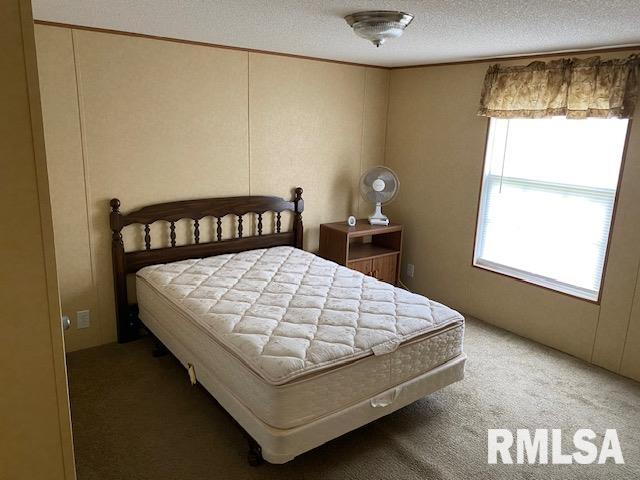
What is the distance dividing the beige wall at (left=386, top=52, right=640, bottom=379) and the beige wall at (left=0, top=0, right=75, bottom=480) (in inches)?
133

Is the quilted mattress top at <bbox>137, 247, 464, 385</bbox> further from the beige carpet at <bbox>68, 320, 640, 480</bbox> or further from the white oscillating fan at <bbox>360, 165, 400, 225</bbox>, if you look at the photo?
the white oscillating fan at <bbox>360, 165, 400, 225</bbox>

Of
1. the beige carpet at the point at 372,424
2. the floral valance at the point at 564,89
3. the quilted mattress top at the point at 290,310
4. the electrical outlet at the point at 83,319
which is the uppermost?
the floral valance at the point at 564,89

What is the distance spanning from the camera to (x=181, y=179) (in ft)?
11.8

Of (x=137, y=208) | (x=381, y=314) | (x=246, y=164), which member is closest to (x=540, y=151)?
(x=381, y=314)

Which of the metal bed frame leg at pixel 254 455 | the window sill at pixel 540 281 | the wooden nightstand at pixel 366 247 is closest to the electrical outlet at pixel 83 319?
the metal bed frame leg at pixel 254 455

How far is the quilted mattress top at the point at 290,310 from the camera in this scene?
2234 mm

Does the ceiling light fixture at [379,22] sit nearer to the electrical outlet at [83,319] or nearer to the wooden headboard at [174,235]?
the wooden headboard at [174,235]

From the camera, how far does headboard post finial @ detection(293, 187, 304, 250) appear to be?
164 inches

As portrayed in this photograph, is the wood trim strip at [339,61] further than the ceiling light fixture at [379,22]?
Yes

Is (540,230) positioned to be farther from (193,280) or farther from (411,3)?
(193,280)

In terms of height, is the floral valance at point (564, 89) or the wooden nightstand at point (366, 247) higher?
the floral valance at point (564, 89)

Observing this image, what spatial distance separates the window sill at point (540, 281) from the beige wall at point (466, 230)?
4cm

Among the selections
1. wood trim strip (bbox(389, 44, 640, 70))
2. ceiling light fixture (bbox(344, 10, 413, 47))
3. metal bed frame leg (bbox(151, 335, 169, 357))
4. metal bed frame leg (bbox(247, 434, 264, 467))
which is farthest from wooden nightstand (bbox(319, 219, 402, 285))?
metal bed frame leg (bbox(247, 434, 264, 467))

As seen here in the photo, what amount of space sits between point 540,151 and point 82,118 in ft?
10.8
